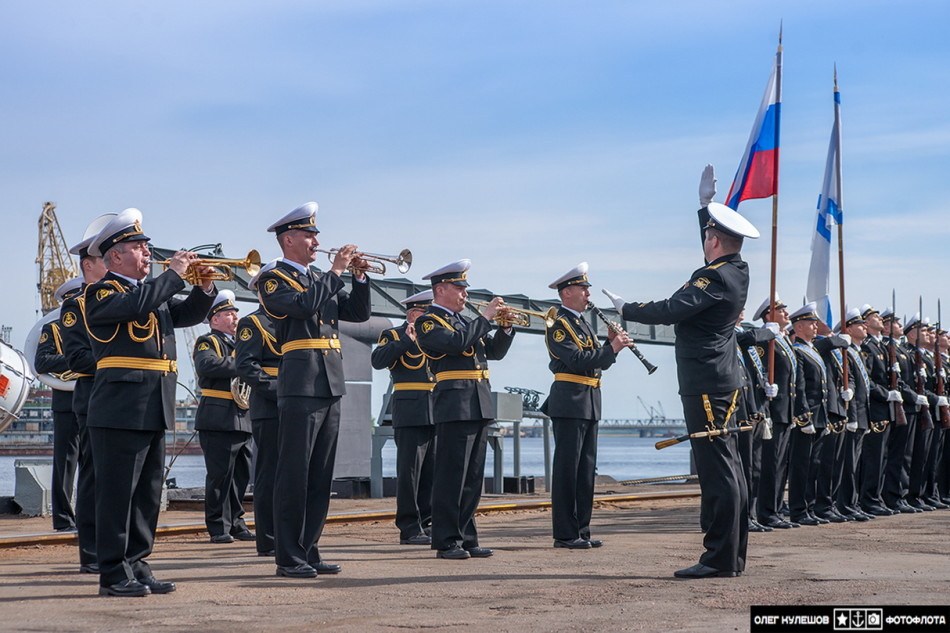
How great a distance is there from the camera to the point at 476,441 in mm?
9023

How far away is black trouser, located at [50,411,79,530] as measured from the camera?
10.5 m

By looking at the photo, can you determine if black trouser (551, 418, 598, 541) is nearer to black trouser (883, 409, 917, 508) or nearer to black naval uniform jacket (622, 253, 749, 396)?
black naval uniform jacket (622, 253, 749, 396)

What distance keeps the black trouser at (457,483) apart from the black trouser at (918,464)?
737 cm

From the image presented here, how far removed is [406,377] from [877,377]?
5515 mm

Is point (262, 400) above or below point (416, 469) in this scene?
above

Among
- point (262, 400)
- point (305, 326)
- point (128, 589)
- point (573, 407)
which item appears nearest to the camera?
point (128, 589)

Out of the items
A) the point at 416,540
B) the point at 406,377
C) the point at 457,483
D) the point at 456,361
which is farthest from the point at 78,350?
the point at 406,377

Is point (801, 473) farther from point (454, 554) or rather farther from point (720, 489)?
point (720, 489)

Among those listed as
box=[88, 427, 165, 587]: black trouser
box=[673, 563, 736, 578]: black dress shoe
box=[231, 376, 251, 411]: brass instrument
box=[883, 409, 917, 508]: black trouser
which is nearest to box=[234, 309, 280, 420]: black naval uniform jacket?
box=[231, 376, 251, 411]: brass instrument

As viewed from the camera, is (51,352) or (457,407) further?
(51,352)

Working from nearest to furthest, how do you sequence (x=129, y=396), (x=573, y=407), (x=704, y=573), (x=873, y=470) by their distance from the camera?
(x=129, y=396), (x=704, y=573), (x=573, y=407), (x=873, y=470)

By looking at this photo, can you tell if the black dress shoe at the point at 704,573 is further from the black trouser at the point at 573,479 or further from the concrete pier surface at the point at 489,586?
the black trouser at the point at 573,479

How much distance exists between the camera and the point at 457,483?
8828 mm

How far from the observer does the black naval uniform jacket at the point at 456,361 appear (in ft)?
28.9
